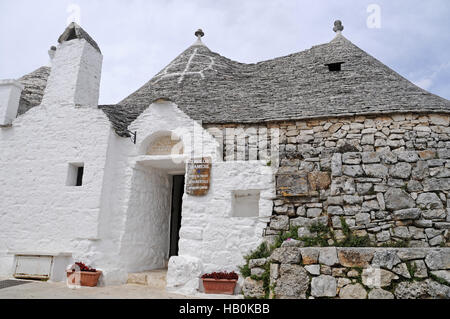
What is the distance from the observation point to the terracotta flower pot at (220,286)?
6113 mm

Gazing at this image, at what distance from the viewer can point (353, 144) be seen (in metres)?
6.87

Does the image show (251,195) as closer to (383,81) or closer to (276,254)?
(276,254)

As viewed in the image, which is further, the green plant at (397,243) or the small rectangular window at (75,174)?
the small rectangular window at (75,174)

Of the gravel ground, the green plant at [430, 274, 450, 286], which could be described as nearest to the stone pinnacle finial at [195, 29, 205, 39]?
the gravel ground

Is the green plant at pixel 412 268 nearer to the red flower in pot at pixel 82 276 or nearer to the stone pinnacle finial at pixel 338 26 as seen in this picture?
the red flower in pot at pixel 82 276

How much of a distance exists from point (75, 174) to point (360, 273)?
6289 mm

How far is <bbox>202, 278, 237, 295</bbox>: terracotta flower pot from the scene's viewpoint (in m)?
6.11

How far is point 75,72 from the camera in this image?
820cm

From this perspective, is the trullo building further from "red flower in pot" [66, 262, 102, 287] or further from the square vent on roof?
"red flower in pot" [66, 262, 102, 287]

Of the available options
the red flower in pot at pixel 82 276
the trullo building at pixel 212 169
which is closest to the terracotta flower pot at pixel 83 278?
the red flower in pot at pixel 82 276

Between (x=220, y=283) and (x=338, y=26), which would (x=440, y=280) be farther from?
(x=338, y=26)

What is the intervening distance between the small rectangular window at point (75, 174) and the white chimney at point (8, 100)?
2196 millimetres

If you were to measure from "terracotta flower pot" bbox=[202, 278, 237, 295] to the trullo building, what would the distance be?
0.21 m
